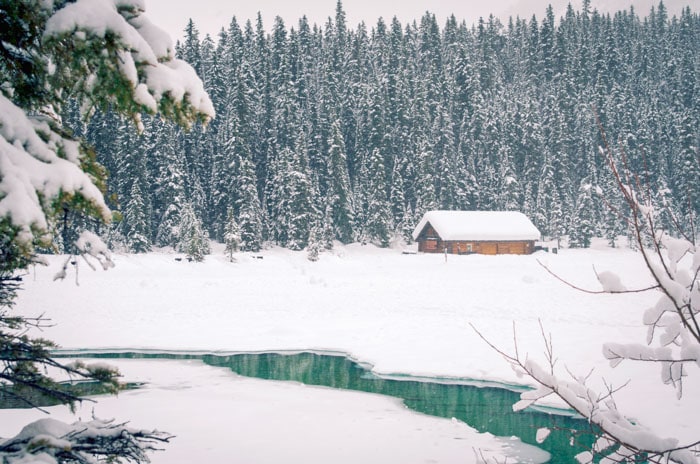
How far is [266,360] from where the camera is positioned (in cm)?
1753

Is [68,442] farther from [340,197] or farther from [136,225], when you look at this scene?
[340,197]

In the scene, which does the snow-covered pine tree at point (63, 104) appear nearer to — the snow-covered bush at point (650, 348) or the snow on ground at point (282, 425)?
the snow-covered bush at point (650, 348)

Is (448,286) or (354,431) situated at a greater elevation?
(448,286)

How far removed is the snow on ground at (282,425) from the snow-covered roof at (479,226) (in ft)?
124

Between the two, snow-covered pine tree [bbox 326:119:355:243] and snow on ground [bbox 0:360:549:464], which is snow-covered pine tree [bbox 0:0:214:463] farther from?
snow-covered pine tree [bbox 326:119:355:243]

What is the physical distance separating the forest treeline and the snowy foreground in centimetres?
1084

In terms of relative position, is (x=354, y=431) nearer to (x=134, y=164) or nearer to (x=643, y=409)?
(x=643, y=409)

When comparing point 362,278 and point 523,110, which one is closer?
point 362,278

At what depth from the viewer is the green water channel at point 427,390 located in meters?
11.1

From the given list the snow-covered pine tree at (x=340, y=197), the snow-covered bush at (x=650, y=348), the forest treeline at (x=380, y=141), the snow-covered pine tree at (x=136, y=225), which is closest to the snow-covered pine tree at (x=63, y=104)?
the snow-covered bush at (x=650, y=348)

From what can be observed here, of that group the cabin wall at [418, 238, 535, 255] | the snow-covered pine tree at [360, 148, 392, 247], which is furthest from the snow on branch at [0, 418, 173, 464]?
the snow-covered pine tree at [360, 148, 392, 247]

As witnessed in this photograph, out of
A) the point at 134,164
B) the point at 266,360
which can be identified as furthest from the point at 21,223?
the point at 134,164

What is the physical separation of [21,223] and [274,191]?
179 ft

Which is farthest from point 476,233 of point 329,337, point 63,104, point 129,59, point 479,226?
point 129,59
